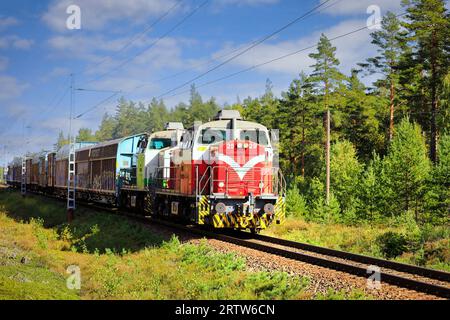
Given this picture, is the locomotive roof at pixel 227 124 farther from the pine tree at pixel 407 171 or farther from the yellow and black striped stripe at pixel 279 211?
the pine tree at pixel 407 171

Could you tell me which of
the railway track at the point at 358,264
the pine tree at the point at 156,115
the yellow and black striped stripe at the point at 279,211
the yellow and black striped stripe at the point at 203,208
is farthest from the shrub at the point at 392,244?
the pine tree at the point at 156,115

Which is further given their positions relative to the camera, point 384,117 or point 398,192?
point 384,117

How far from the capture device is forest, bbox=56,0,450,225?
37.2 m

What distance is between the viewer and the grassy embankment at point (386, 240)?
1484 cm

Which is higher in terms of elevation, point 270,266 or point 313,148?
point 313,148

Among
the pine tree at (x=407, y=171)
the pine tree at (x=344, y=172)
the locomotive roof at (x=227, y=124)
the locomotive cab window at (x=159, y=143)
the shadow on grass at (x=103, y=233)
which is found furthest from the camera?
the pine tree at (x=344, y=172)

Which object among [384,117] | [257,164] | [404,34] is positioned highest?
[404,34]

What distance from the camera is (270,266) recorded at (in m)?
11.7

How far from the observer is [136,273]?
1284 cm

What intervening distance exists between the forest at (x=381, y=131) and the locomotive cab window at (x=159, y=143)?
30.7ft
